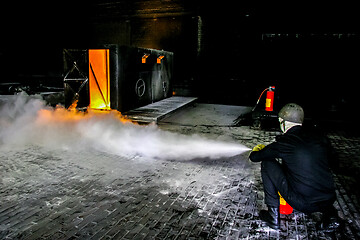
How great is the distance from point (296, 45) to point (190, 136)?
845 centimetres

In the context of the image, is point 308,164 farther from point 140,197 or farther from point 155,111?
point 155,111

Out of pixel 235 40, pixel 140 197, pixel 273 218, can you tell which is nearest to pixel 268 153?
pixel 273 218

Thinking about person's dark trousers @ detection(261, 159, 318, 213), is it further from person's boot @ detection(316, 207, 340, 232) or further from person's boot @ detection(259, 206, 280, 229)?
person's boot @ detection(316, 207, 340, 232)

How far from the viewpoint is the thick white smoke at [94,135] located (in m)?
7.32

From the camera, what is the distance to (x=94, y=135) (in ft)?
27.3

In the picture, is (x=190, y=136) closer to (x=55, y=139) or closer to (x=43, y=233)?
(x=55, y=139)

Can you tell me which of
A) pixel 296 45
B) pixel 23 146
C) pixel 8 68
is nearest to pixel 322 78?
pixel 296 45

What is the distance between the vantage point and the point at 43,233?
369 cm

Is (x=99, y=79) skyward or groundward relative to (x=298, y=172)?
skyward

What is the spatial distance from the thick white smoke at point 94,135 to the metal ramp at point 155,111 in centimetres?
38

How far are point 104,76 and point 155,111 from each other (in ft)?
8.16

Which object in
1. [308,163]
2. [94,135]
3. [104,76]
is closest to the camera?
[308,163]

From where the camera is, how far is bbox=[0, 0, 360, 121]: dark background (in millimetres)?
12977

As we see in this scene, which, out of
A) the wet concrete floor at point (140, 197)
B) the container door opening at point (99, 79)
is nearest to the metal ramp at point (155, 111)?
the container door opening at point (99, 79)
